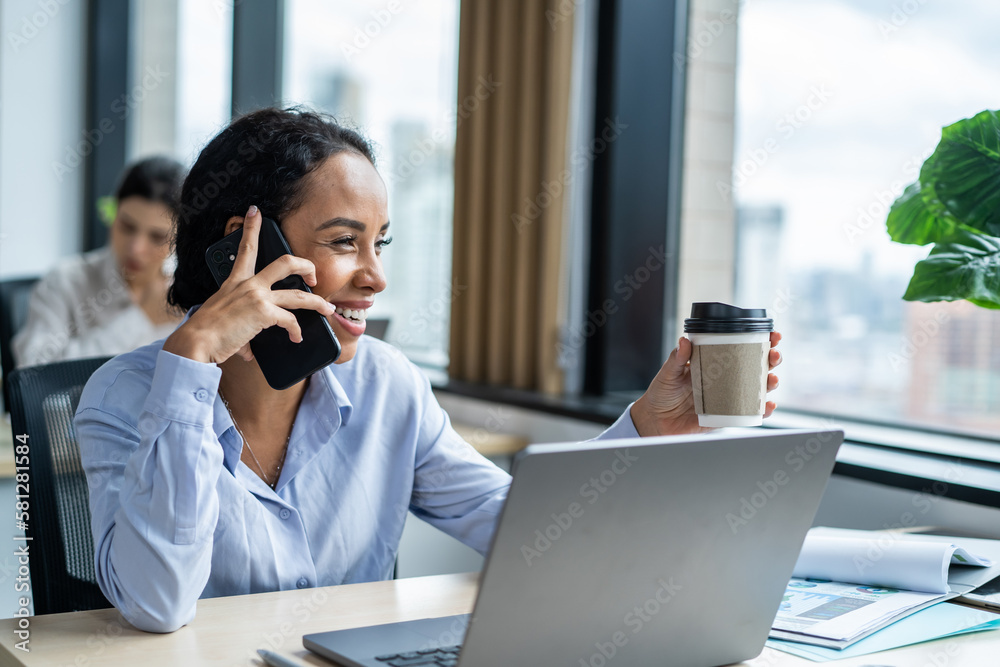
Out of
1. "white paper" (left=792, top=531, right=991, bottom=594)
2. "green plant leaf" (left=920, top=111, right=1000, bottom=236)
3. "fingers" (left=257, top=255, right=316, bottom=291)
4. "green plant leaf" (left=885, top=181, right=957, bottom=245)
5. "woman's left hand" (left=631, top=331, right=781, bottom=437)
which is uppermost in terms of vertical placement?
"green plant leaf" (left=920, top=111, right=1000, bottom=236)

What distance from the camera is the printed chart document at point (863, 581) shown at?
1.05 m

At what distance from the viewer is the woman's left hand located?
1.26 m

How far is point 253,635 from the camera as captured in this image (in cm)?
98

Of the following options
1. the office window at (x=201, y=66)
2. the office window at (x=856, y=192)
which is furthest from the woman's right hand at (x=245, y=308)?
the office window at (x=201, y=66)

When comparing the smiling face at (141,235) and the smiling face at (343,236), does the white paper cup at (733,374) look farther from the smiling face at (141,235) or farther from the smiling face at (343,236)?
the smiling face at (141,235)

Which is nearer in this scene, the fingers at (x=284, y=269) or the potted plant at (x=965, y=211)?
the fingers at (x=284, y=269)

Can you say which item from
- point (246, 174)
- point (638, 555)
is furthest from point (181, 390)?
point (638, 555)

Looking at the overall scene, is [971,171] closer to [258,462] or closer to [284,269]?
[284,269]

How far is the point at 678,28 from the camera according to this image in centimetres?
256

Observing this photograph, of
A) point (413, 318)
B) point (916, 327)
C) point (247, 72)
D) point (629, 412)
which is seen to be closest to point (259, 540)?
point (629, 412)

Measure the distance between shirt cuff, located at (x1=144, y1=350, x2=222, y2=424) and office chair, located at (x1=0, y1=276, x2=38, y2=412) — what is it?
1.99 meters

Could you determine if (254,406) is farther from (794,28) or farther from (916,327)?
(794,28)

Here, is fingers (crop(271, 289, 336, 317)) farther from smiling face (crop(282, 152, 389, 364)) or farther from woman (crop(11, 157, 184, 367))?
woman (crop(11, 157, 184, 367))

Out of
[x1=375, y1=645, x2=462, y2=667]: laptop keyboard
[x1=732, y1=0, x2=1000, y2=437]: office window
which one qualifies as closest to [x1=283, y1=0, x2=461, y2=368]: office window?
[x1=732, y1=0, x2=1000, y2=437]: office window
